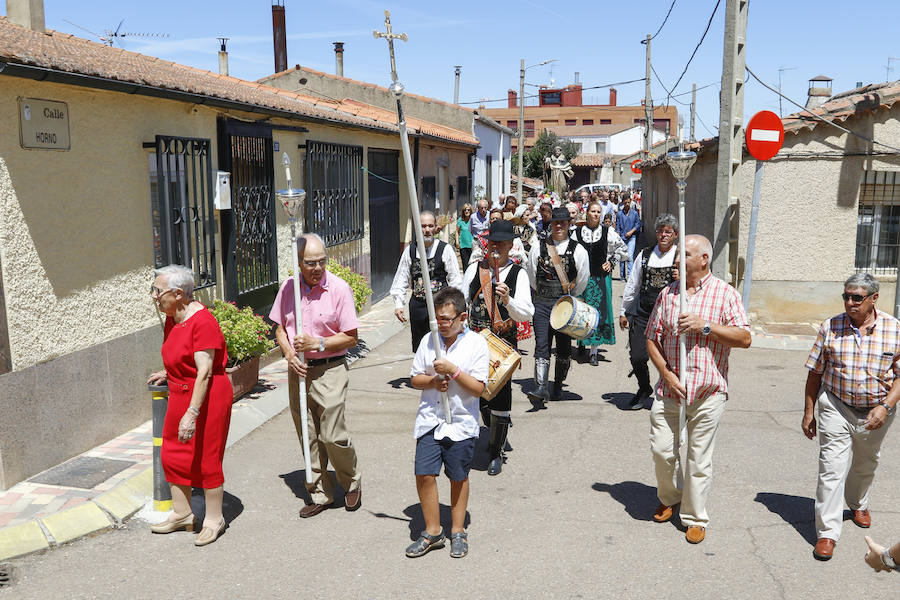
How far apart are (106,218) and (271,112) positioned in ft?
10.2

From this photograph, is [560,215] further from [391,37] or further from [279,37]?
[279,37]

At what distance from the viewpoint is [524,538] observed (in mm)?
4863

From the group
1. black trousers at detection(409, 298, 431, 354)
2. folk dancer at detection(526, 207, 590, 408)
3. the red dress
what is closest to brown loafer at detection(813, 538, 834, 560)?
folk dancer at detection(526, 207, 590, 408)

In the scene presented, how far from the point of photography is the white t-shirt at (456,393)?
Result: 14.7 feet

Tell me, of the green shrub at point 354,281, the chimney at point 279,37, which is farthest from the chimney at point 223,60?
the green shrub at point 354,281

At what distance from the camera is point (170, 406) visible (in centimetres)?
475

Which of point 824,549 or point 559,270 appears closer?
point 824,549

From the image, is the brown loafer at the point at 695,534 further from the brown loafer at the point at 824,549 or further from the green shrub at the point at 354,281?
the green shrub at the point at 354,281

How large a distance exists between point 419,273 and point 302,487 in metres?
2.60

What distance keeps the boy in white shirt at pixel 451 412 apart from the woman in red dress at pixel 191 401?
1190mm

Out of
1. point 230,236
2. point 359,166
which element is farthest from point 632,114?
point 230,236

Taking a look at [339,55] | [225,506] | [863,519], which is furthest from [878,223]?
[339,55]

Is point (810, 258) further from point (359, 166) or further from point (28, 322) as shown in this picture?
point (28, 322)

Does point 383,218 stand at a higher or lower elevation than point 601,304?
higher
